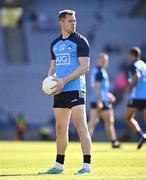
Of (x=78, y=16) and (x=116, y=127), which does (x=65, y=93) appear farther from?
(x=78, y=16)

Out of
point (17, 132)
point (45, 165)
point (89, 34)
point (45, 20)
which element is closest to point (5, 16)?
point (45, 20)

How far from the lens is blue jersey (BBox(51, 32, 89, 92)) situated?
10609mm

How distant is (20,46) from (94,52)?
482cm

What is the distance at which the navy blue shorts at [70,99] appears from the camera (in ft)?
35.0

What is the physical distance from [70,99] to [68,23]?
111cm

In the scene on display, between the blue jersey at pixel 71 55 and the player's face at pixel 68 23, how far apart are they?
11 centimetres

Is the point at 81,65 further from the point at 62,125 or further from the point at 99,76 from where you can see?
the point at 99,76

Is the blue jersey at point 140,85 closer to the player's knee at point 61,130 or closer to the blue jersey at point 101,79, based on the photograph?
the blue jersey at point 101,79

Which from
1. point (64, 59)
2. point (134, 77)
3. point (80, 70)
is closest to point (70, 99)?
point (80, 70)

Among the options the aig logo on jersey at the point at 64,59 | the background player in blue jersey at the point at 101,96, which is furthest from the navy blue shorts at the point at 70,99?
the background player in blue jersey at the point at 101,96

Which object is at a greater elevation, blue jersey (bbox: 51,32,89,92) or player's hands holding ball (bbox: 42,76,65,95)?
blue jersey (bbox: 51,32,89,92)

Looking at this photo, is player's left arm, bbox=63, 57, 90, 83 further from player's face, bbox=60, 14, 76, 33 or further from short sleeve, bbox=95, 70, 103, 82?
short sleeve, bbox=95, 70, 103, 82

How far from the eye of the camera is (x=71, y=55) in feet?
35.1

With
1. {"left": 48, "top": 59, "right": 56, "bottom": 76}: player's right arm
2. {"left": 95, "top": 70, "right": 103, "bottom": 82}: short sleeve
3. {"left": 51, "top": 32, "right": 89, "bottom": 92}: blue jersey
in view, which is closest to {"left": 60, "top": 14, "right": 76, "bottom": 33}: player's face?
{"left": 51, "top": 32, "right": 89, "bottom": 92}: blue jersey
